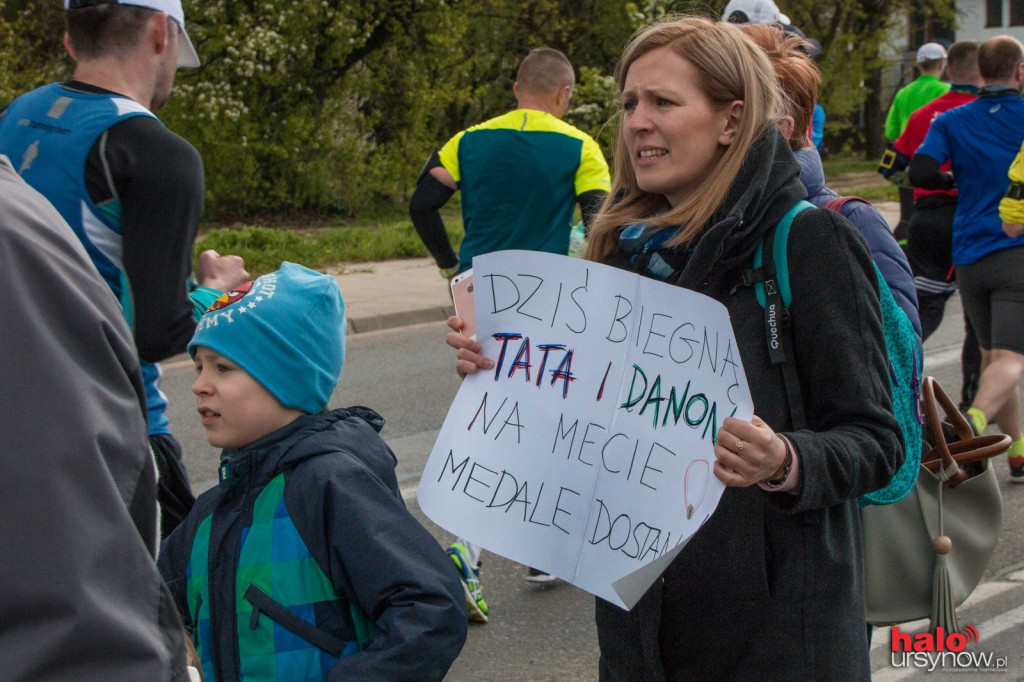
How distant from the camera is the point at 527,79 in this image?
5.39m

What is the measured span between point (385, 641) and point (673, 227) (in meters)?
0.87

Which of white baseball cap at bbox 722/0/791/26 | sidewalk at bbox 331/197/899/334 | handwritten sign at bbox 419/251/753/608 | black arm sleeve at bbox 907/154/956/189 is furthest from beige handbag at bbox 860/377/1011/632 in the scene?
sidewalk at bbox 331/197/899/334

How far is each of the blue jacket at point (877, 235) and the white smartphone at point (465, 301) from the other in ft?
2.84

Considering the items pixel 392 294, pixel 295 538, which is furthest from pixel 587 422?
pixel 392 294

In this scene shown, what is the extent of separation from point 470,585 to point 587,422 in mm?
2507

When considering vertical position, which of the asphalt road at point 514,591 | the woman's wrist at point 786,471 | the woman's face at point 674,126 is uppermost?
the woman's face at point 674,126

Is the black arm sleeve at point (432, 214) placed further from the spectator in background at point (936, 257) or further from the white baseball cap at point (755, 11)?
the spectator in background at point (936, 257)

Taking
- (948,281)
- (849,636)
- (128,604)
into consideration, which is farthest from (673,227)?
(948,281)

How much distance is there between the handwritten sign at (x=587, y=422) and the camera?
197cm

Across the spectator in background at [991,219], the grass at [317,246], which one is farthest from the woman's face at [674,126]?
the grass at [317,246]

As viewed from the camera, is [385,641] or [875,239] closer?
[385,641]

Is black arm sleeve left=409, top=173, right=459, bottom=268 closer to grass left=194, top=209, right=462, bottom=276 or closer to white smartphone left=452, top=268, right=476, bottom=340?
white smartphone left=452, top=268, right=476, bottom=340

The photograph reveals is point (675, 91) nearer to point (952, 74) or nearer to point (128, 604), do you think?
point (128, 604)

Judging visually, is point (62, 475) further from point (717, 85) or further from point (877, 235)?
point (877, 235)
